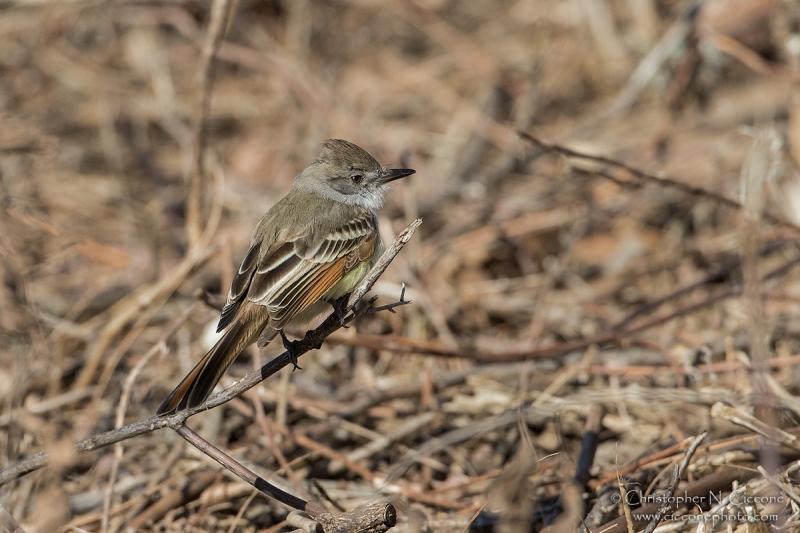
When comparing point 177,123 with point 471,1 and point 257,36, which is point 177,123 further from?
point 471,1

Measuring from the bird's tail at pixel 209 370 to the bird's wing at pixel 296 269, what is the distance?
147mm

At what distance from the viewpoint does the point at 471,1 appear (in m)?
9.97

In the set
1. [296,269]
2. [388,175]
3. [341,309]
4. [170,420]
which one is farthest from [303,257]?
[170,420]

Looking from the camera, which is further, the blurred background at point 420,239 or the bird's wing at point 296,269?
the blurred background at point 420,239

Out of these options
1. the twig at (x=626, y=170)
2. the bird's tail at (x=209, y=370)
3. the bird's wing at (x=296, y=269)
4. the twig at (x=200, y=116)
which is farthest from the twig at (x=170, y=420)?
the twig at (x=200, y=116)

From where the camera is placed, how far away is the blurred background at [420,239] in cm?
430

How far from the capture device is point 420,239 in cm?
689

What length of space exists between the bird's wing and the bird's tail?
0.48 ft

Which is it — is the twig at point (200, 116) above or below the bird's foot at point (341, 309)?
above

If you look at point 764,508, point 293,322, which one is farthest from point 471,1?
point 764,508

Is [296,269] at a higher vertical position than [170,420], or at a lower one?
higher

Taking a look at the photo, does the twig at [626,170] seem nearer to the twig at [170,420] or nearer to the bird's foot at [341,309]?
the bird's foot at [341,309]

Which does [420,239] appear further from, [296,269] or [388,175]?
[296,269]

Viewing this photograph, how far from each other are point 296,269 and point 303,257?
0.38 ft
